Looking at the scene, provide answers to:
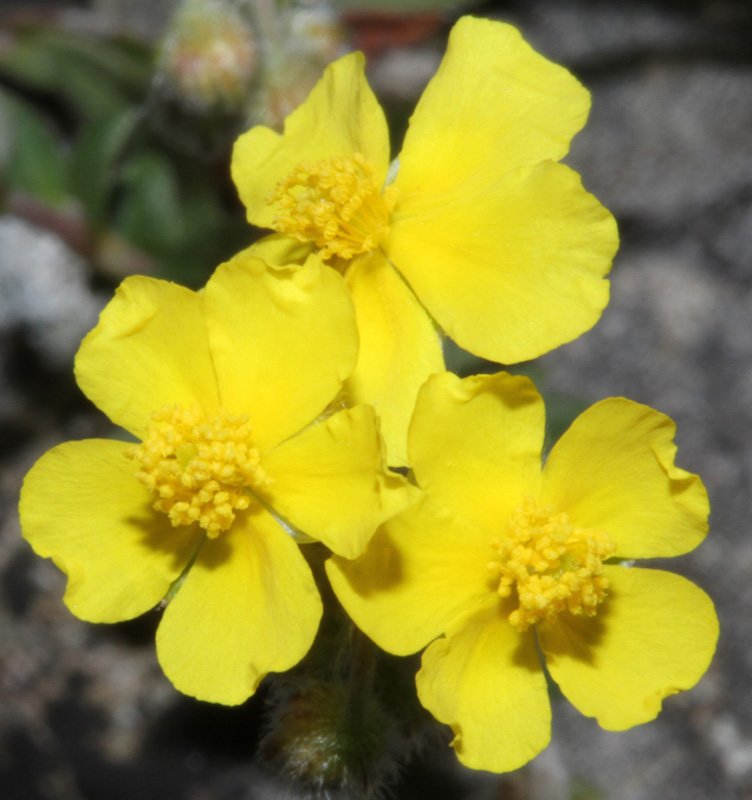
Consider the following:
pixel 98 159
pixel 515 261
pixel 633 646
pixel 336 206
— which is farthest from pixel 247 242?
pixel 633 646

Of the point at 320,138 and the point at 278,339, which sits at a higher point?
the point at 320,138

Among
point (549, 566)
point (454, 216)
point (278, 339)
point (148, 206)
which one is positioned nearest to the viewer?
point (549, 566)

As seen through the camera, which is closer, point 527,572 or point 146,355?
point 527,572

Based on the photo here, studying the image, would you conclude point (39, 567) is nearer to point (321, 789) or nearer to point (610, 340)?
point (321, 789)

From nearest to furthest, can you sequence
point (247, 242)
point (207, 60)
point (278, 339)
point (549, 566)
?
1. point (549, 566)
2. point (278, 339)
3. point (207, 60)
4. point (247, 242)

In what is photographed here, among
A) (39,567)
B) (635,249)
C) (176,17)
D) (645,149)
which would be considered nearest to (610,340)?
(635,249)

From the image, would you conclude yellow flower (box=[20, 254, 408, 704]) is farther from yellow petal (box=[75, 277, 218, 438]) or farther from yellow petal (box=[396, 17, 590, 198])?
yellow petal (box=[396, 17, 590, 198])

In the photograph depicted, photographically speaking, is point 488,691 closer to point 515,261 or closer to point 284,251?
point 515,261

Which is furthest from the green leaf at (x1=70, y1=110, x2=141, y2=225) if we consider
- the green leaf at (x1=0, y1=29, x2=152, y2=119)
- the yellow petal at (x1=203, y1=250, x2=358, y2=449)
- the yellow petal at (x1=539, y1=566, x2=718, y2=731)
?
the yellow petal at (x1=539, y1=566, x2=718, y2=731)
